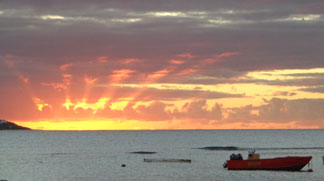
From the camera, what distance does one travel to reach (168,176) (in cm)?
8406

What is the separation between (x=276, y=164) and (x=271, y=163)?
2.66 ft

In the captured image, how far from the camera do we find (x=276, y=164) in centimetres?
8712

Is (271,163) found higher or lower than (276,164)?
higher

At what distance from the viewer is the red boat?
86.2m

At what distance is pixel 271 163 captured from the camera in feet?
287

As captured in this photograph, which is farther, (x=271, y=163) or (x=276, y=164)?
(x=271, y=163)

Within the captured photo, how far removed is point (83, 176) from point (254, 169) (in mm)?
27842

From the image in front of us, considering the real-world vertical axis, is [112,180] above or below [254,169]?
below

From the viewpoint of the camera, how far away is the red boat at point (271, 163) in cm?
8625

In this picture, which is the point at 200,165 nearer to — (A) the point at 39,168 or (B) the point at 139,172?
(B) the point at 139,172

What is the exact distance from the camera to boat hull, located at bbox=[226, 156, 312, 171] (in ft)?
283

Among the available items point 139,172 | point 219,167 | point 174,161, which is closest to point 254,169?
point 219,167

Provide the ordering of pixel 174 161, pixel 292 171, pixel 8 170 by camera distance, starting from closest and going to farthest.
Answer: pixel 292 171
pixel 8 170
pixel 174 161

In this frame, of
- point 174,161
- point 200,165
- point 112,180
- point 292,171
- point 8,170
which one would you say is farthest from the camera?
point 174,161
